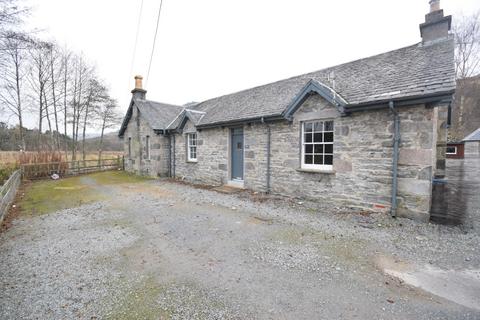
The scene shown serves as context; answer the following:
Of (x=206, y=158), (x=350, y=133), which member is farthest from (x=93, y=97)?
(x=350, y=133)

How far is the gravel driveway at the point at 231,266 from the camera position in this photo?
108 inches

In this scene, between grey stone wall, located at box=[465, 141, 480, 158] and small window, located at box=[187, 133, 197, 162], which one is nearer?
small window, located at box=[187, 133, 197, 162]

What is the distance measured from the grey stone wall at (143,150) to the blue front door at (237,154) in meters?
6.17

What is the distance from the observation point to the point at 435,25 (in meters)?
7.54

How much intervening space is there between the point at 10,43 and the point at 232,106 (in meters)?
8.82

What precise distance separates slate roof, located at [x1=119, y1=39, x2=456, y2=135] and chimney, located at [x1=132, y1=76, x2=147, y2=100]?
6781mm

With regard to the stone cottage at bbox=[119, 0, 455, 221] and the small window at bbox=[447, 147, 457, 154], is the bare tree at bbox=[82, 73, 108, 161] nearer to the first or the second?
the stone cottage at bbox=[119, 0, 455, 221]

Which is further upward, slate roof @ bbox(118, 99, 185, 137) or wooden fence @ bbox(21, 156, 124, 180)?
slate roof @ bbox(118, 99, 185, 137)

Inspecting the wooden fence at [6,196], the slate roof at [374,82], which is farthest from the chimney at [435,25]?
the wooden fence at [6,196]

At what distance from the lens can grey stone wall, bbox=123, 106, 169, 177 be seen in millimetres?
14727

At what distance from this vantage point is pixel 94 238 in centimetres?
502

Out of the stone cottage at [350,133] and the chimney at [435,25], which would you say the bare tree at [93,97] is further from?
the chimney at [435,25]

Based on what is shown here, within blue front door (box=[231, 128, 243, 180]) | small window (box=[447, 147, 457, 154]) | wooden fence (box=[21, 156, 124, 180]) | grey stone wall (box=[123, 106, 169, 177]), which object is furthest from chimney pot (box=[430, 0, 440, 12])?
small window (box=[447, 147, 457, 154])

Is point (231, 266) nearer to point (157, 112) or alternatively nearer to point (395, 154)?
point (395, 154)
